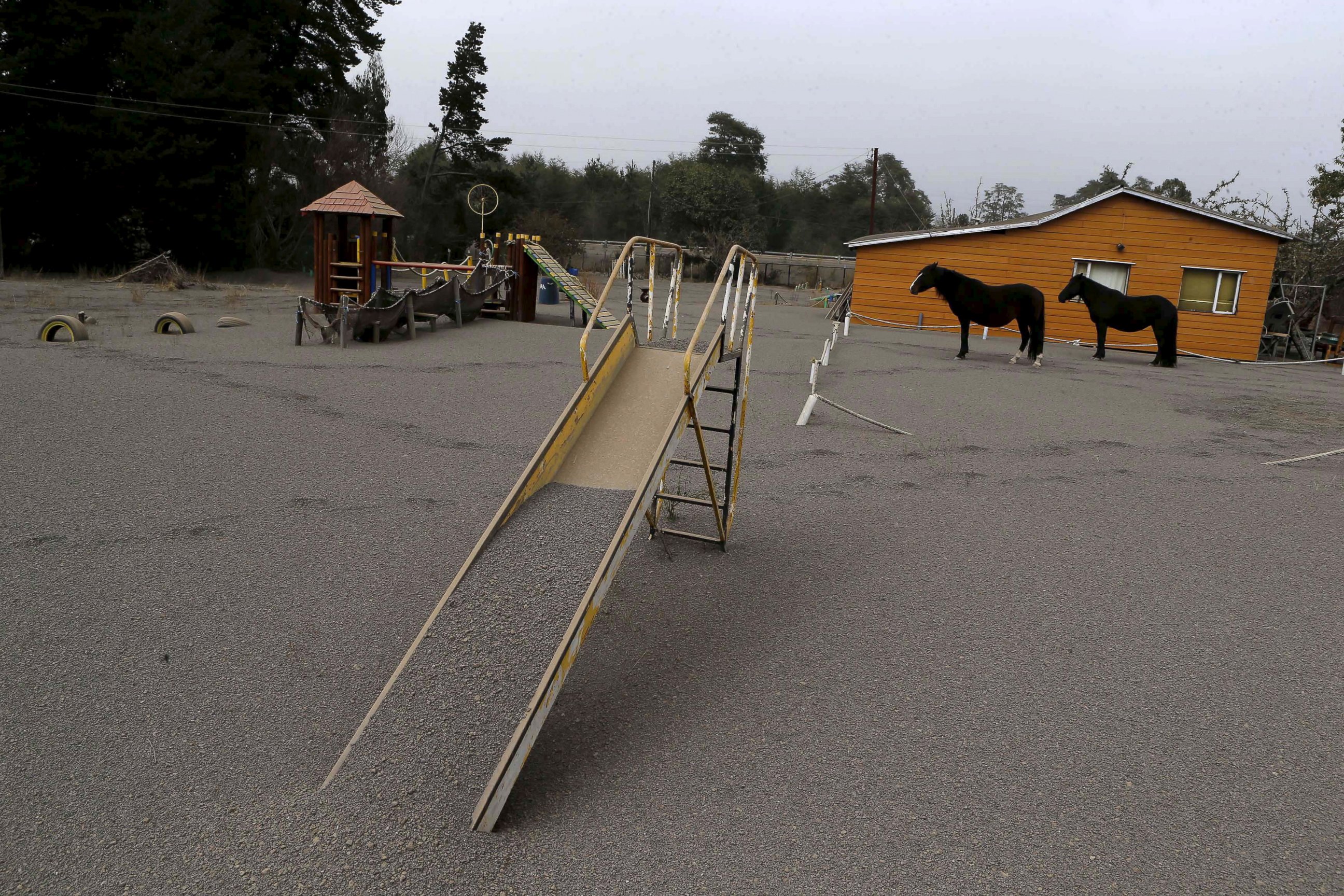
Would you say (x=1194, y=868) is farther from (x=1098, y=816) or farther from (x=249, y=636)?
(x=249, y=636)

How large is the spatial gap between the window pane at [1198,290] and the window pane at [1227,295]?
0.13m

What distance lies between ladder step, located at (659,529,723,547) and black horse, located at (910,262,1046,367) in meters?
12.9

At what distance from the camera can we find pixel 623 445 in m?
4.86

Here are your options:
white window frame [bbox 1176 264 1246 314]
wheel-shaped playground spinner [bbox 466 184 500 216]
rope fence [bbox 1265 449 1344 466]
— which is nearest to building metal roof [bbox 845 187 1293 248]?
white window frame [bbox 1176 264 1246 314]

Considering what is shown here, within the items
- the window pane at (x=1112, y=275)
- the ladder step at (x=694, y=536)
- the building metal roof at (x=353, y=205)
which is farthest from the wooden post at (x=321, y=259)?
the window pane at (x=1112, y=275)

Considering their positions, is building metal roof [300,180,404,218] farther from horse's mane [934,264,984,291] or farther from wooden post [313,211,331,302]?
horse's mane [934,264,984,291]

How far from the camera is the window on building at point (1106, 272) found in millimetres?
23625

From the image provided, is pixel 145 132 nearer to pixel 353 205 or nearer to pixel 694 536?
pixel 353 205

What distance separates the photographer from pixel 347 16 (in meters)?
42.7

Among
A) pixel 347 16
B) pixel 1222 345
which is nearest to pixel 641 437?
pixel 1222 345

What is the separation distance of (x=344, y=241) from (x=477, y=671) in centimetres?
1695

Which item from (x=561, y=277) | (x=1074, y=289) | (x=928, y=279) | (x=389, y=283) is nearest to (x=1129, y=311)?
(x=1074, y=289)

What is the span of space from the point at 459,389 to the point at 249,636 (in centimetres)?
715

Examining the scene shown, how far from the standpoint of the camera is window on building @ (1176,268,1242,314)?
2297 cm
